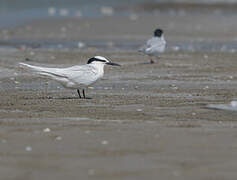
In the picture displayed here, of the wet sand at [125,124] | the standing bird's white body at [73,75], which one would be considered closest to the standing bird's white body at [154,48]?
the wet sand at [125,124]

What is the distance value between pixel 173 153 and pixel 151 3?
30.9 meters

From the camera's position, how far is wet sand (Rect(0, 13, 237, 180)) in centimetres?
572

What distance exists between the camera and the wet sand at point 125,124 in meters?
5.72

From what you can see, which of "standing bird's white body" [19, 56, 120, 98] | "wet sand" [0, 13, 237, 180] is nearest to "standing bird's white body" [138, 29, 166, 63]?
"wet sand" [0, 13, 237, 180]

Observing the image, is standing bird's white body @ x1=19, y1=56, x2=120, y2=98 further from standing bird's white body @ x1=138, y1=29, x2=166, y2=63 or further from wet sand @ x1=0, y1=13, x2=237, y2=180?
standing bird's white body @ x1=138, y1=29, x2=166, y2=63

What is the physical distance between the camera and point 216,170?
18.4 feet

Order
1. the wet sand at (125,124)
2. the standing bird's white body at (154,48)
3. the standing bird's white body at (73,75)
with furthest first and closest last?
the standing bird's white body at (154,48) < the standing bird's white body at (73,75) < the wet sand at (125,124)

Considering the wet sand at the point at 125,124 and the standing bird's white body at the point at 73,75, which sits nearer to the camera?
the wet sand at the point at 125,124

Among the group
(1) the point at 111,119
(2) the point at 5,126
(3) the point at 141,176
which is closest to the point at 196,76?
(1) the point at 111,119

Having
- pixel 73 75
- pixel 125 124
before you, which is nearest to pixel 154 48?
pixel 73 75

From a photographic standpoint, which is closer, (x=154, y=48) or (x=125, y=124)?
(x=125, y=124)

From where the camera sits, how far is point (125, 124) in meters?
7.64

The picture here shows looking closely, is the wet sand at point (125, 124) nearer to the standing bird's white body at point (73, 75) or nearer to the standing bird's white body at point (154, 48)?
the standing bird's white body at point (73, 75)

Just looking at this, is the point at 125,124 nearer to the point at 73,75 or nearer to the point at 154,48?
the point at 73,75
